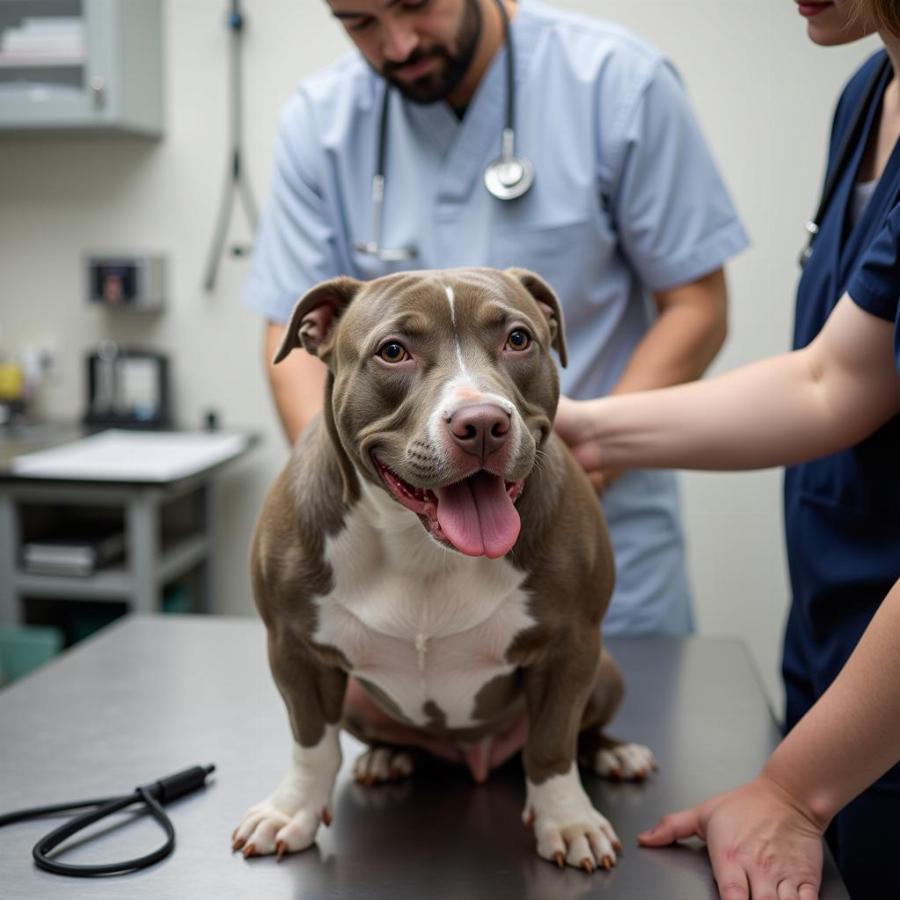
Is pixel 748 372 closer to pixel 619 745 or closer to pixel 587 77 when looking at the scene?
pixel 619 745

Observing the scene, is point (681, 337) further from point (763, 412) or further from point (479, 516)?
point (479, 516)

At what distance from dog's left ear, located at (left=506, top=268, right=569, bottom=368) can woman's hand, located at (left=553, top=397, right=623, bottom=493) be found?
0.15 metres

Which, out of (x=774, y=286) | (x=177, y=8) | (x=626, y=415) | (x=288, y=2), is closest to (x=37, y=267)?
(x=177, y=8)

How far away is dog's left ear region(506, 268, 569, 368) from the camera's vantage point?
1007 millimetres

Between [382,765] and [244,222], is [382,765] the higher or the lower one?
the lower one

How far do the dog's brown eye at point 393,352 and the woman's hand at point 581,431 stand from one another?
36 centimetres

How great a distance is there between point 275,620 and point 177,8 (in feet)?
8.27

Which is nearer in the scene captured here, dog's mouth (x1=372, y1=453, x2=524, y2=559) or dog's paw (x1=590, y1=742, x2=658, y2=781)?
dog's mouth (x1=372, y1=453, x2=524, y2=559)

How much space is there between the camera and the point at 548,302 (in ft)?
3.43

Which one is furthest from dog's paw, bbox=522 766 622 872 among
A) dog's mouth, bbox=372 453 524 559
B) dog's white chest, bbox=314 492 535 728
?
dog's mouth, bbox=372 453 524 559

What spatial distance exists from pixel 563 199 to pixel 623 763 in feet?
2.57

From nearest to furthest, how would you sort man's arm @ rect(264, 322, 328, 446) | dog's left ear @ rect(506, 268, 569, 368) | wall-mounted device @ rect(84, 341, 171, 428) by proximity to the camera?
dog's left ear @ rect(506, 268, 569, 368) → man's arm @ rect(264, 322, 328, 446) → wall-mounted device @ rect(84, 341, 171, 428)

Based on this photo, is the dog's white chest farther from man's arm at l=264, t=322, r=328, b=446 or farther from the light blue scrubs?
the light blue scrubs

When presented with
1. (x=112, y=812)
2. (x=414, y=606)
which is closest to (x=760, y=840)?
(x=414, y=606)
